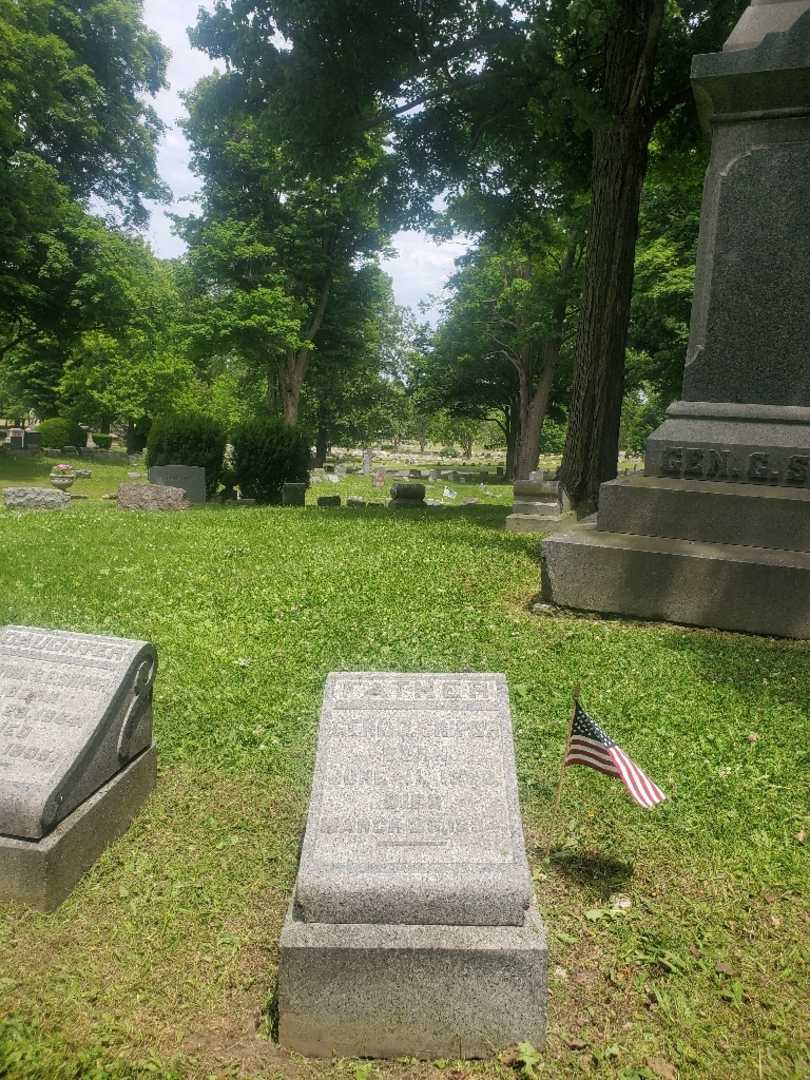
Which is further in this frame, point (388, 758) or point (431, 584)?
point (431, 584)

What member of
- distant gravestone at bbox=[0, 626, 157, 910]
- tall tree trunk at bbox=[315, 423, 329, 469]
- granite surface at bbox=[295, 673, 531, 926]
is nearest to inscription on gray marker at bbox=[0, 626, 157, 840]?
distant gravestone at bbox=[0, 626, 157, 910]

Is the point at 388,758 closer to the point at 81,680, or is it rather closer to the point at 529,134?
the point at 81,680

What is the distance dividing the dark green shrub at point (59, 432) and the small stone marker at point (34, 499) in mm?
25742

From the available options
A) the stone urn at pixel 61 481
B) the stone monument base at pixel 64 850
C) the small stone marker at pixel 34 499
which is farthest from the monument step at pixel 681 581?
the stone urn at pixel 61 481

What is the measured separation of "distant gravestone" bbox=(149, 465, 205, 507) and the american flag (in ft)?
55.0

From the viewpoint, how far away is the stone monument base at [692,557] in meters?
6.13

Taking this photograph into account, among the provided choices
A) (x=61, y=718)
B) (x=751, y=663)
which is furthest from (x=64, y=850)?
(x=751, y=663)

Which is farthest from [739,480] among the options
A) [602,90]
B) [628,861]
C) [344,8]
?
[344,8]

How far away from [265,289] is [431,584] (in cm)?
2765

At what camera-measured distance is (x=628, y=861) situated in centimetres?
380

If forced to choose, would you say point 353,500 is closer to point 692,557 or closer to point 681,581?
point 681,581

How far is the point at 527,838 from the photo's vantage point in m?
3.98

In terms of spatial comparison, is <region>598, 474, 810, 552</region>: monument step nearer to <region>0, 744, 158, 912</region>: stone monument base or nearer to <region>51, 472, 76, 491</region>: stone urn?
<region>0, 744, 158, 912</region>: stone monument base

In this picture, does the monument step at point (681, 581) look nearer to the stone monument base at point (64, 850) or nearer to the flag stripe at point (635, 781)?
the flag stripe at point (635, 781)
